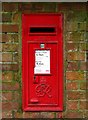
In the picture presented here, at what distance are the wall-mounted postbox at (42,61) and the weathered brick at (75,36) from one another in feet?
0.43

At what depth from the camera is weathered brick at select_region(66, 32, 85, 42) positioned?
5.28 m

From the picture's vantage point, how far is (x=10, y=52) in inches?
208

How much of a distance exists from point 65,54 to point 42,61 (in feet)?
1.08

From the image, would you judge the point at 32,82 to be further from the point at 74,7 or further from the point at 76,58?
the point at 74,7

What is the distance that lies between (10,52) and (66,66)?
0.78 metres

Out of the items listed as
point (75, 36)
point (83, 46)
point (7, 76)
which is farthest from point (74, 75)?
point (7, 76)

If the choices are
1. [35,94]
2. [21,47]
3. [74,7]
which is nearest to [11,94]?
[35,94]

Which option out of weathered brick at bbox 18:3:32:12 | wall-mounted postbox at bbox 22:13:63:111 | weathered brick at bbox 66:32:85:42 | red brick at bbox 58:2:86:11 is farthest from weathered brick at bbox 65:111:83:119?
weathered brick at bbox 18:3:32:12

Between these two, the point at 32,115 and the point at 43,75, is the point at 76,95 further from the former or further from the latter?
the point at 32,115

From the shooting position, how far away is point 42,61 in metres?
5.24

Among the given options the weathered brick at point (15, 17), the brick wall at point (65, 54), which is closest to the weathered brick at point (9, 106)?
the brick wall at point (65, 54)

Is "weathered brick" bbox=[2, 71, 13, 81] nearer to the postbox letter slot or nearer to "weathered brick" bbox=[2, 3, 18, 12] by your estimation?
the postbox letter slot

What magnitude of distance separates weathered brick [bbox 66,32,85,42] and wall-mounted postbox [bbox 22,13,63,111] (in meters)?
0.13

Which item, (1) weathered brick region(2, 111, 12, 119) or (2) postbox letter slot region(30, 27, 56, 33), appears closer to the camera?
(2) postbox letter slot region(30, 27, 56, 33)
